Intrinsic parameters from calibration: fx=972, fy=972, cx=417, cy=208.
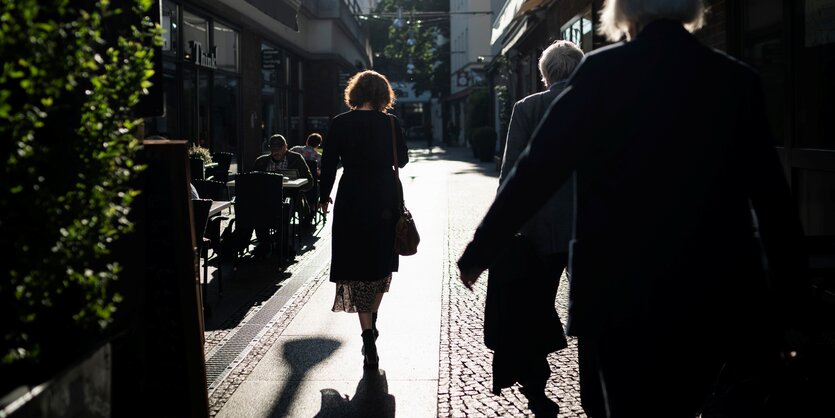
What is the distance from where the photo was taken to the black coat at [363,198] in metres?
5.65

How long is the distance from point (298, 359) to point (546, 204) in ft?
6.74

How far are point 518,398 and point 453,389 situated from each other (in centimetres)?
36

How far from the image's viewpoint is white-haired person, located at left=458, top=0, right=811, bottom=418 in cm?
224

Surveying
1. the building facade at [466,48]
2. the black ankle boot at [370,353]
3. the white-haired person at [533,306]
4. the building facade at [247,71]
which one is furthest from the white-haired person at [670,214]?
the building facade at [466,48]

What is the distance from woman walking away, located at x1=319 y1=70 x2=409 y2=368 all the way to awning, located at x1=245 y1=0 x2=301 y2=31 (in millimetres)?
14713

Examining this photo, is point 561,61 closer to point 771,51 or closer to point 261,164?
point 771,51

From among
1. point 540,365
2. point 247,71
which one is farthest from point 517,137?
point 247,71

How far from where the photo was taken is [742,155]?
2.28 metres

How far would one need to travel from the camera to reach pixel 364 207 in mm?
5648

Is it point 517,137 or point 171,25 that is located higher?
point 171,25

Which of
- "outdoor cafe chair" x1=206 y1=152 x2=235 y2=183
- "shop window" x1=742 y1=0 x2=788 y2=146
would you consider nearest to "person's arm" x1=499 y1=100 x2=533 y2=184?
"shop window" x1=742 y1=0 x2=788 y2=146

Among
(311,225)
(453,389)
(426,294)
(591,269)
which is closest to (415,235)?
(453,389)

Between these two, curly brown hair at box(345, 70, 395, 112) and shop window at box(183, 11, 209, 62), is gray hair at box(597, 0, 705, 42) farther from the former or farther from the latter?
shop window at box(183, 11, 209, 62)

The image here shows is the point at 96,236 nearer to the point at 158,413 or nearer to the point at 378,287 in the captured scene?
the point at 158,413
